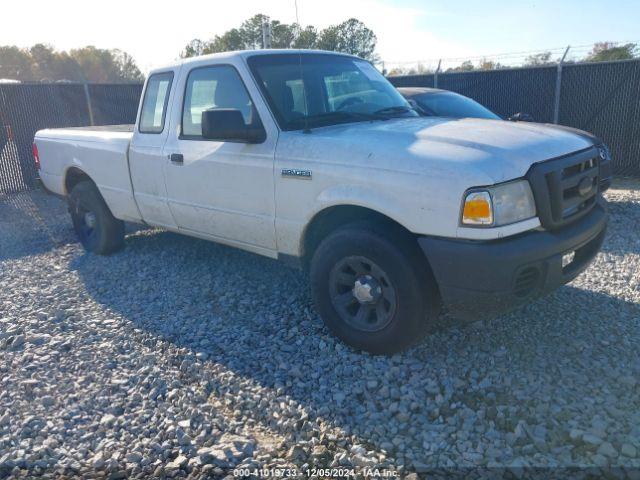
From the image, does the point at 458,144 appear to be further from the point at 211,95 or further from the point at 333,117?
the point at 211,95

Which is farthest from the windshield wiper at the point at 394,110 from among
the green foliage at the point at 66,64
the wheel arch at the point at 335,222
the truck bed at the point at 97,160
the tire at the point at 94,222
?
the green foliage at the point at 66,64

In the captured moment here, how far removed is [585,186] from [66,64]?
8432 cm

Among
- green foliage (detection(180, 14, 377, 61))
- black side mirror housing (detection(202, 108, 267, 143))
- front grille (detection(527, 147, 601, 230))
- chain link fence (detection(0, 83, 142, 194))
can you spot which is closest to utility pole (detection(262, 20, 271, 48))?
black side mirror housing (detection(202, 108, 267, 143))

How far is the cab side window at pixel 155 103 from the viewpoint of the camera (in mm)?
4965

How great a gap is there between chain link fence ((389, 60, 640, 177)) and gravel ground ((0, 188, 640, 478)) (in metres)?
6.82

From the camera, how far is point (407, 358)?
357 centimetres

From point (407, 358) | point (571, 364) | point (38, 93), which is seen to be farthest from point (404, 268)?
point (38, 93)

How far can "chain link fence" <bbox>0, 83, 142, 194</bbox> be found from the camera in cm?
1068

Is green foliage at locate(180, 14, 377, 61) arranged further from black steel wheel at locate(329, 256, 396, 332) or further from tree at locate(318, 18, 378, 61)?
black steel wheel at locate(329, 256, 396, 332)

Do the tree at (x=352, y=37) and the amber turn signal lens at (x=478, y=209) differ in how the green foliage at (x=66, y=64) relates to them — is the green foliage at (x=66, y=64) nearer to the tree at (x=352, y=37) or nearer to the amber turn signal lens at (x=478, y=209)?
the tree at (x=352, y=37)

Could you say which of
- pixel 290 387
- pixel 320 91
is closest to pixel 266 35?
pixel 320 91

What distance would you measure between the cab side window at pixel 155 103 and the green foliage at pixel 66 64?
70.4 m

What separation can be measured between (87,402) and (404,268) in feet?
6.87

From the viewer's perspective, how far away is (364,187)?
11.1 feet
